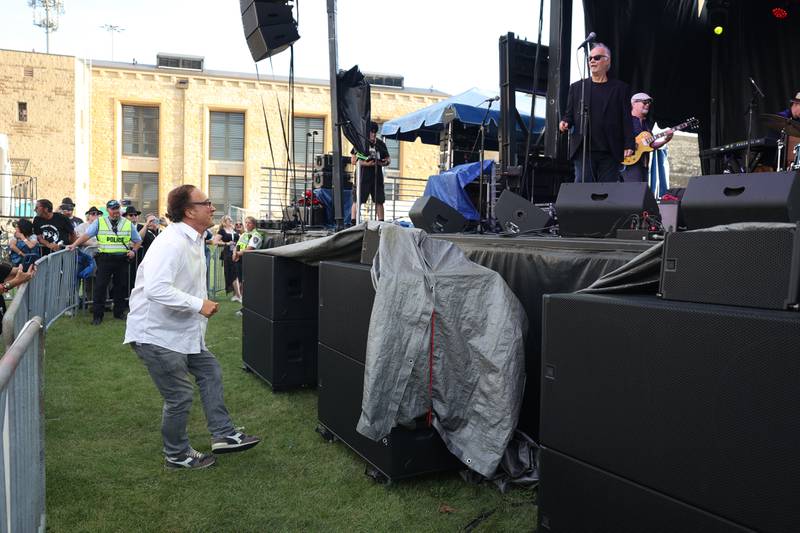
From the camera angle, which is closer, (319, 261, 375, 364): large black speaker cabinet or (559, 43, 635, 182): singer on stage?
(319, 261, 375, 364): large black speaker cabinet

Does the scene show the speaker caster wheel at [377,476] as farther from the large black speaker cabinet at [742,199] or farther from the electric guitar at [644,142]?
the electric guitar at [644,142]

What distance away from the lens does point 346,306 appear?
4426mm

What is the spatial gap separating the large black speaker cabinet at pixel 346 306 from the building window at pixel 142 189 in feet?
105

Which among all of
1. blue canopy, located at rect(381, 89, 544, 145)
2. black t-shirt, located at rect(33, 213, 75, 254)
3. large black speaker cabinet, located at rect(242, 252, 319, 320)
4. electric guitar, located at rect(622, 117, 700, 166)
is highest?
blue canopy, located at rect(381, 89, 544, 145)

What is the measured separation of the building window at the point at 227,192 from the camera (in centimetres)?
3500

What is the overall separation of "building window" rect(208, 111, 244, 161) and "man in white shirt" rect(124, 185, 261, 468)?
105 feet

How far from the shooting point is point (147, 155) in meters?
34.2

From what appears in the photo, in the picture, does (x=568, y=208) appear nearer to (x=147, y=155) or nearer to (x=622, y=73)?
(x=622, y=73)

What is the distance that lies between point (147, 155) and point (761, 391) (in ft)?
118

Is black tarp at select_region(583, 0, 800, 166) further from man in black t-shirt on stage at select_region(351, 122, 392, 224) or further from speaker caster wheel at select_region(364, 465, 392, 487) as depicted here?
speaker caster wheel at select_region(364, 465, 392, 487)

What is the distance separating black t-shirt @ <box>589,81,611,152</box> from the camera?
20.2ft

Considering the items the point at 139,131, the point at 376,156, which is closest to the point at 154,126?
the point at 139,131

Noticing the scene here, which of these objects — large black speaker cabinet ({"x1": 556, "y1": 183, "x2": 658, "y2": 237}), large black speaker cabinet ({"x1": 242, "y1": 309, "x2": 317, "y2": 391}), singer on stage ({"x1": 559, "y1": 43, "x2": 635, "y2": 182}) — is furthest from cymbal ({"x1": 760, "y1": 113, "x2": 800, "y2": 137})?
large black speaker cabinet ({"x1": 242, "y1": 309, "x2": 317, "y2": 391})

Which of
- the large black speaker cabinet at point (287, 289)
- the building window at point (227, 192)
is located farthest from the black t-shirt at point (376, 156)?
the building window at point (227, 192)
